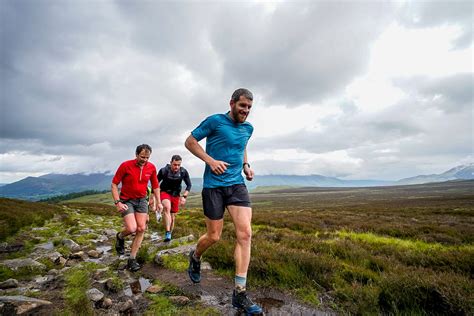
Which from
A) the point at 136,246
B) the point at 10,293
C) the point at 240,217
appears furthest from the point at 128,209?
the point at 240,217

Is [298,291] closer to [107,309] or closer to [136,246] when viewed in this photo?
[107,309]

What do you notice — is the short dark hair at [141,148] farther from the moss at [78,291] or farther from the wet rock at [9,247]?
the wet rock at [9,247]

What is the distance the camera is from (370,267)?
17.5 ft

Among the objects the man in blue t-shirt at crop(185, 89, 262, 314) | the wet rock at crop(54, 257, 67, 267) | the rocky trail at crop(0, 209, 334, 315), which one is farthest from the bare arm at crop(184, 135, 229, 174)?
the wet rock at crop(54, 257, 67, 267)

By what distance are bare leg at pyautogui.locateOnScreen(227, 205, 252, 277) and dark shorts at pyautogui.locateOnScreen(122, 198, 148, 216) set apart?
3.19 metres

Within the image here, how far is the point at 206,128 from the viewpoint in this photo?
375cm

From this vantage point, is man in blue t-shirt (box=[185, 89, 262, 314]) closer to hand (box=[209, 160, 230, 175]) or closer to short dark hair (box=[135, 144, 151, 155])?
hand (box=[209, 160, 230, 175])

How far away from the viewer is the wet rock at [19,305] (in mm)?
2972

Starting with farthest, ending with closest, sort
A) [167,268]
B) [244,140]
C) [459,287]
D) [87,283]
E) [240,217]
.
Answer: [167,268]
[87,283]
[244,140]
[240,217]
[459,287]

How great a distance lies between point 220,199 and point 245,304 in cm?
142

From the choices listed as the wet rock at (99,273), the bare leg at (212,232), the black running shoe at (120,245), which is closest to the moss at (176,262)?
the wet rock at (99,273)

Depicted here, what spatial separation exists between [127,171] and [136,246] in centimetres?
172

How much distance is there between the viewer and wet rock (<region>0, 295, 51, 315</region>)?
9.75 ft

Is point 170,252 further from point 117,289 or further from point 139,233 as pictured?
point 117,289
